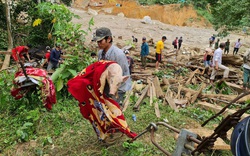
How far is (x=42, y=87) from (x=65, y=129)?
1.12m

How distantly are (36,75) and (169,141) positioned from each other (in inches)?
127

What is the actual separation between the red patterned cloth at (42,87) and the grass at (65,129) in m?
0.21

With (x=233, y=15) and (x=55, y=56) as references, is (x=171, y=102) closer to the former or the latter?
(x=55, y=56)

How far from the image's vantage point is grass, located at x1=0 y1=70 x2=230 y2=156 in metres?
4.09

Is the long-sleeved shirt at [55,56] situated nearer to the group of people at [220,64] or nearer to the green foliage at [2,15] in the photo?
the group of people at [220,64]

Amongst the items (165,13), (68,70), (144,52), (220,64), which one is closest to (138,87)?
(68,70)

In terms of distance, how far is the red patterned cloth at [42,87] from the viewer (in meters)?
5.19

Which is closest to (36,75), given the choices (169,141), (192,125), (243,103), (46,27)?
(169,141)

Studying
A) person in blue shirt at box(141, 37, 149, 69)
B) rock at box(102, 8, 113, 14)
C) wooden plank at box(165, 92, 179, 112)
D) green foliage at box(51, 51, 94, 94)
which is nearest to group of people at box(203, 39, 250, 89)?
wooden plank at box(165, 92, 179, 112)

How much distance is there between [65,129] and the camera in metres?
4.80

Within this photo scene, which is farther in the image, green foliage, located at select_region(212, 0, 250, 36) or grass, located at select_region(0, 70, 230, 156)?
green foliage, located at select_region(212, 0, 250, 36)

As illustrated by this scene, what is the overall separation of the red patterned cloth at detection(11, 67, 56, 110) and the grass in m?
0.21

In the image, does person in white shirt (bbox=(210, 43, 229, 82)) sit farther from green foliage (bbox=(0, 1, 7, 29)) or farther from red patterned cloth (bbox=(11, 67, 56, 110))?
green foliage (bbox=(0, 1, 7, 29))

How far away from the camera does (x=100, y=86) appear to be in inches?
136
